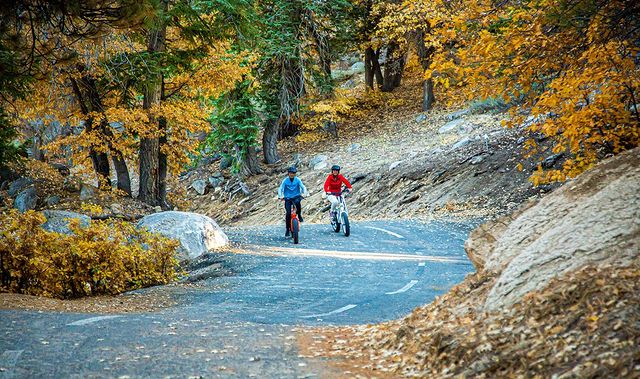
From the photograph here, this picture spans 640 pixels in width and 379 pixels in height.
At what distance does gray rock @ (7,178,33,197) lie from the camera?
23.4 metres

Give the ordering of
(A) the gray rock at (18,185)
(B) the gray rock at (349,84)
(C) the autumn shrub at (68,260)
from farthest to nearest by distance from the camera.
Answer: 1. (B) the gray rock at (349,84)
2. (A) the gray rock at (18,185)
3. (C) the autumn shrub at (68,260)

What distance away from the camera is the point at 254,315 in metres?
9.61

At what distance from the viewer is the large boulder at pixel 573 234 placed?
616 centimetres

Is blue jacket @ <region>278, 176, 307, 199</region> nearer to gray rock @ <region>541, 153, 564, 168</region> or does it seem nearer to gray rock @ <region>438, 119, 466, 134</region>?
gray rock @ <region>541, 153, 564, 168</region>

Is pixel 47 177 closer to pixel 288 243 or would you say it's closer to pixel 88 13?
pixel 288 243

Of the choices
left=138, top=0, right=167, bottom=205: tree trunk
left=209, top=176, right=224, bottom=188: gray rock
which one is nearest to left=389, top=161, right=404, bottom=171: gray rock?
left=138, top=0, right=167, bottom=205: tree trunk

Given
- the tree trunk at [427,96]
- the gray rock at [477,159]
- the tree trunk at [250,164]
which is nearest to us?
the gray rock at [477,159]

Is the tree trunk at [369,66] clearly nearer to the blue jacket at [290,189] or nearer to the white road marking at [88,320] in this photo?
the blue jacket at [290,189]

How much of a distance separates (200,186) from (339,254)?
24376 millimetres

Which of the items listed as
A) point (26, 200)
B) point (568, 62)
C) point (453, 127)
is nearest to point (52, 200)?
point (26, 200)

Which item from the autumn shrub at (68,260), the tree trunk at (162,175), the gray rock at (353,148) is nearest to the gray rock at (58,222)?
the autumn shrub at (68,260)

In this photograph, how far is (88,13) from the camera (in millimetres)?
8398

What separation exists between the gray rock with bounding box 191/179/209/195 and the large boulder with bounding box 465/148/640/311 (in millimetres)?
31534

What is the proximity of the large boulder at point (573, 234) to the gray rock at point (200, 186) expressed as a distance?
31534 millimetres
